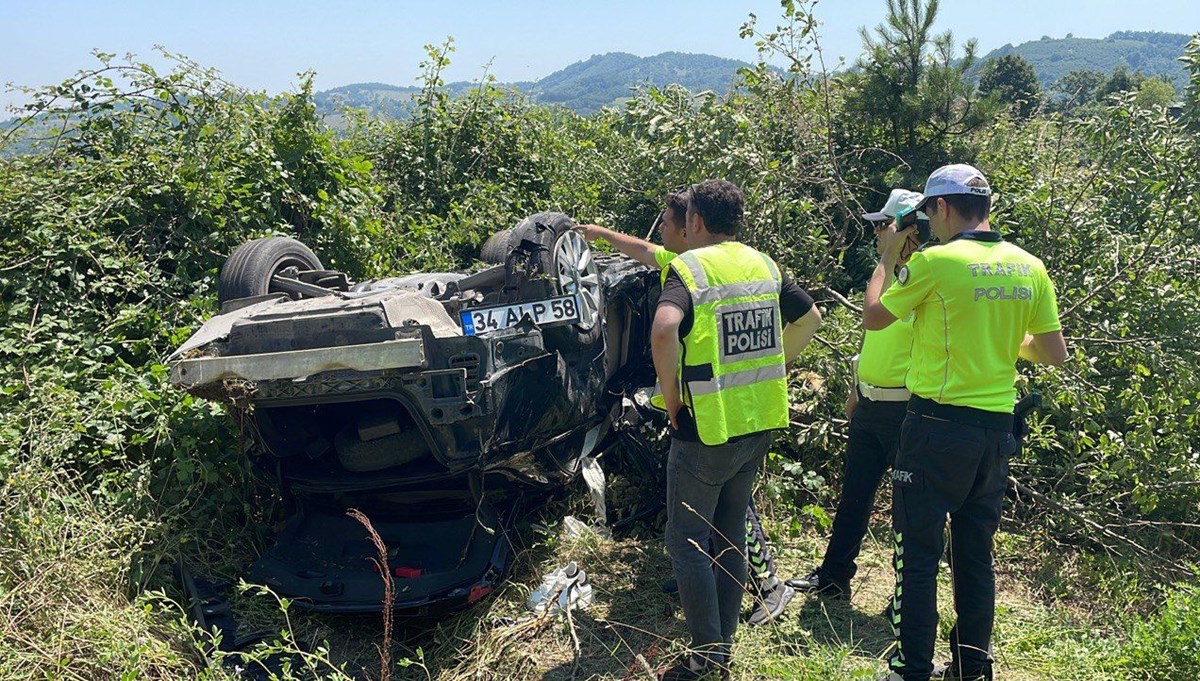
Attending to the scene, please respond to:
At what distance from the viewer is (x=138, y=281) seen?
570 cm

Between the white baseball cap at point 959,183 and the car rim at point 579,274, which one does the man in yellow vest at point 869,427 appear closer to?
the white baseball cap at point 959,183

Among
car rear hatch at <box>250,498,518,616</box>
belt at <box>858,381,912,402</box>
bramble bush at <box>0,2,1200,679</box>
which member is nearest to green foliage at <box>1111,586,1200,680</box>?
bramble bush at <box>0,2,1200,679</box>

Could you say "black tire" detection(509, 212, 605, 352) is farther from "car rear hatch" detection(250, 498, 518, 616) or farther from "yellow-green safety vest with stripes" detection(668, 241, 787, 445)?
"yellow-green safety vest with stripes" detection(668, 241, 787, 445)

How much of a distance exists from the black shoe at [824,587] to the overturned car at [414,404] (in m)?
1.22

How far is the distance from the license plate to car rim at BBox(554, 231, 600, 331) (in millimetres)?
123

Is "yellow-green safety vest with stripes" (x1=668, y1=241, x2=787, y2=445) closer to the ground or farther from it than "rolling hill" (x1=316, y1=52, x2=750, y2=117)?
closer to the ground

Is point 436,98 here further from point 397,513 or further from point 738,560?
point 738,560

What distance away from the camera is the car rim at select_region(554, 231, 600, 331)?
4.42 m

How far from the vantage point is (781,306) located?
3.74 m

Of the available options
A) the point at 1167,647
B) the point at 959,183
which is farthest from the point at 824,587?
the point at 959,183

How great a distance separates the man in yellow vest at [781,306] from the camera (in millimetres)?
3742

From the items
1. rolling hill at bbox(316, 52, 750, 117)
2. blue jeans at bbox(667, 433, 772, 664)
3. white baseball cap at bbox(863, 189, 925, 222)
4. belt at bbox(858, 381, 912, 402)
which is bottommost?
blue jeans at bbox(667, 433, 772, 664)

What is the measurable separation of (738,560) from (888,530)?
179 cm

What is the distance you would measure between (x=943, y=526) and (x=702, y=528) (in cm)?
86
